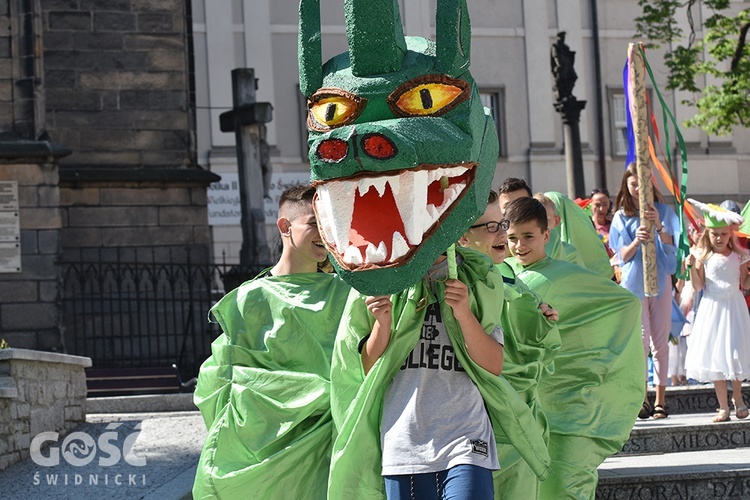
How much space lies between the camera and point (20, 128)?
15.4 m

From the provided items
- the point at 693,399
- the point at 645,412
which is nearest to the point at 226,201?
the point at 693,399

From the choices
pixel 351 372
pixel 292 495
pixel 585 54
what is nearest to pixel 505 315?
pixel 351 372

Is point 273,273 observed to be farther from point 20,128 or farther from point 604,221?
point 20,128

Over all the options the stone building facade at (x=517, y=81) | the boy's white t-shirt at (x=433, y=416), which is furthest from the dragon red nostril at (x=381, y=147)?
the stone building facade at (x=517, y=81)

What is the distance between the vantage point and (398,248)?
14.0 ft

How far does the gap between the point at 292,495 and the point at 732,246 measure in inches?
238

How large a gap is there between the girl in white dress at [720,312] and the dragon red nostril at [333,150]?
5866 mm

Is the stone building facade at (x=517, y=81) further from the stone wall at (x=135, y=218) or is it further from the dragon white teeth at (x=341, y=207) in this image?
the dragon white teeth at (x=341, y=207)

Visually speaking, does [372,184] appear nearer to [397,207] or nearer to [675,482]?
[397,207]

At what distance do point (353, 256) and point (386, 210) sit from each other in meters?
0.19

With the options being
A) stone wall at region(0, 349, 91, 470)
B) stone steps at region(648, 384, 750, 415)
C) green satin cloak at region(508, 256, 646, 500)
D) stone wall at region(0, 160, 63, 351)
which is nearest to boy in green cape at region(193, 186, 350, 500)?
green satin cloak at region(508, 256, 646, 500)

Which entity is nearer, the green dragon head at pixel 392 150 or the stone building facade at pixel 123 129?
the green dragon head at pixel 392 150

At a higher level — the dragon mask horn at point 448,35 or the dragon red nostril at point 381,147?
the dragon mask horn at point 448,35

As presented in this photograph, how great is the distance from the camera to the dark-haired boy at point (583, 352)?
571 cm
